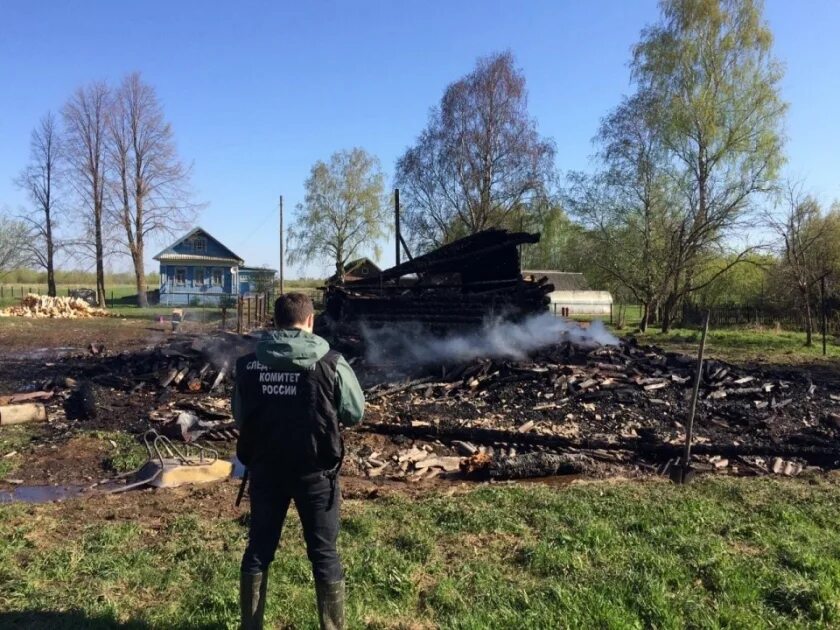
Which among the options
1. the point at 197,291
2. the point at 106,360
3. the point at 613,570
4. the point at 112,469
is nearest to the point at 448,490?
the point at 613,570

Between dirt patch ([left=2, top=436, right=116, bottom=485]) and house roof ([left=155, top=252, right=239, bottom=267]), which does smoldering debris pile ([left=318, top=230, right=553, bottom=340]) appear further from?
house roof ([left=155, top=252, right=239, bottom=267])

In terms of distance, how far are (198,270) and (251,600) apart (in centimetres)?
5240

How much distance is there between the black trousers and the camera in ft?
10.6

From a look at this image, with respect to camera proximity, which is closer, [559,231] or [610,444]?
[610,444]

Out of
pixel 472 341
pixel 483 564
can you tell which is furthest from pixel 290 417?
pixel 472 341

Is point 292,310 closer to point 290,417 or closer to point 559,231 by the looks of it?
point 290,417

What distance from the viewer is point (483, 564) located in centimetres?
441

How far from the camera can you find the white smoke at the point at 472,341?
14.2 meters

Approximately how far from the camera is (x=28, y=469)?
25.1ft

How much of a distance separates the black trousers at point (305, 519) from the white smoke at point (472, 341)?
34.1ft

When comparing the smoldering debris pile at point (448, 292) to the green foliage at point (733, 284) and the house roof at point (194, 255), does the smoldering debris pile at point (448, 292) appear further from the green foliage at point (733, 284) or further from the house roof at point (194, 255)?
the house roof at point (194, 255)

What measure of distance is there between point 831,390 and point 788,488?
8.27 metres

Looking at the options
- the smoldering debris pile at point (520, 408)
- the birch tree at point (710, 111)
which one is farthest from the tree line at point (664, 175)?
the smoldering debris pile at point (520, 408)

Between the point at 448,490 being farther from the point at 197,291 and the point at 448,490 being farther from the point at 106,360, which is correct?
the point at 197,291
